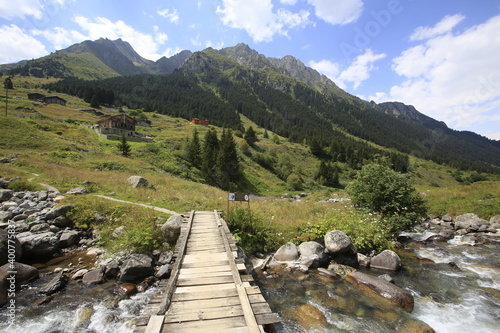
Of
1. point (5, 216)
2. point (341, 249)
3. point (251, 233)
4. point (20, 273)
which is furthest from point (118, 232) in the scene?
point (341, 249)

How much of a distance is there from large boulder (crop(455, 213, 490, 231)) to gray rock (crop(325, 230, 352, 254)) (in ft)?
44.1

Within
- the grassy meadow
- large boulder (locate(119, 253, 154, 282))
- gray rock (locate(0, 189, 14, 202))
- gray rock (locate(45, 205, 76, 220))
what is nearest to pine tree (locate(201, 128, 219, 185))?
the grassy meadow

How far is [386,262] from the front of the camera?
11.1 m

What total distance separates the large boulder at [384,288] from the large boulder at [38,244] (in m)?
14.4

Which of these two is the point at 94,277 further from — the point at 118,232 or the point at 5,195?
the point at 5,195

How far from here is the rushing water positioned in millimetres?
7004

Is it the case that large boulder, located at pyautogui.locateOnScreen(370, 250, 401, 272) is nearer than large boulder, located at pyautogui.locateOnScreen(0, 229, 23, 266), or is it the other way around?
large boulder, located at pyautogui.locateOnScreen(0, 229, 23, 266)

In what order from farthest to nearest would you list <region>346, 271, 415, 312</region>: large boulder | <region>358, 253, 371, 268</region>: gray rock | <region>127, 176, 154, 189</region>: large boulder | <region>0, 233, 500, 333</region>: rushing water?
<region>127, 176, 154, 189</region>: large boulder
<region>358, 253, 371, 268</region>: gray rock
<region>346, 271, 415, 312</region>: large boulder
<region>0, 233, 500, 333</region>: rushing water

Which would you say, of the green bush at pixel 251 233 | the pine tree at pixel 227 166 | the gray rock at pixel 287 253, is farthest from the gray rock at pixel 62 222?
the pine tree at pixel 227 166

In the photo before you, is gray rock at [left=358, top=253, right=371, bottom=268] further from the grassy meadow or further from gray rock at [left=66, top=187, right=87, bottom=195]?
gray rock at [left=66, top=187, right=87, bottom=195]

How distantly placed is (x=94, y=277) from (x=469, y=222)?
84.7ft

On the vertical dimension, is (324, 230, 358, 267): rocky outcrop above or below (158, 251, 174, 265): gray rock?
above

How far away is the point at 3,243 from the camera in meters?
9.12

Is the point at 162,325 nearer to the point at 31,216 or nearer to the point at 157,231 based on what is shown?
the point at 157,231
